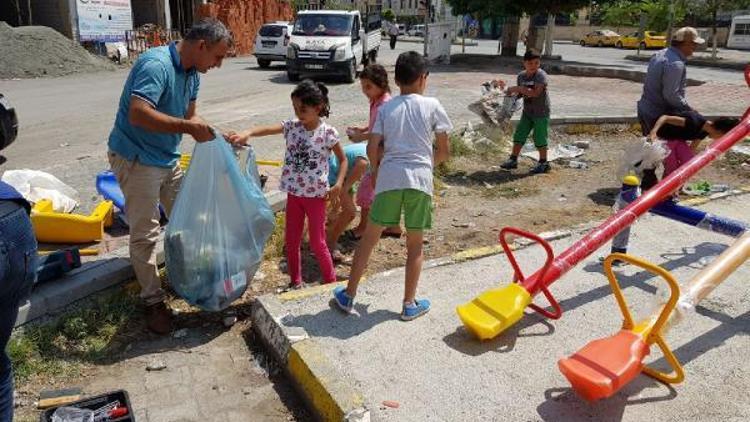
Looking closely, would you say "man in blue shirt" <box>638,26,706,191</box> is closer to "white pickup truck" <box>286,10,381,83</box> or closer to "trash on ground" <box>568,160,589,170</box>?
"trash on ground" <box>568,160,589,170</box>

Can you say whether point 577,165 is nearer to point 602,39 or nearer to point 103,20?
point 103,20

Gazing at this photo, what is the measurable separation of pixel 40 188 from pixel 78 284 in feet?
4.49

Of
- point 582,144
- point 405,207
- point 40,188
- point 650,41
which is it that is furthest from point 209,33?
point 650,41

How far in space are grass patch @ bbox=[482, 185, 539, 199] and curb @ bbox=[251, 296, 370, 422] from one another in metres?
3.36

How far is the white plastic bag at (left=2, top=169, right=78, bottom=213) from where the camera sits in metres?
4.23

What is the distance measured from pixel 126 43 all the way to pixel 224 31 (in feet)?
72.2

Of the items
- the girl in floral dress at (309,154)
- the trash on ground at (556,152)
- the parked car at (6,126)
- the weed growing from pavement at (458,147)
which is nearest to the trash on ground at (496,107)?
the trash on ground at (556,152)

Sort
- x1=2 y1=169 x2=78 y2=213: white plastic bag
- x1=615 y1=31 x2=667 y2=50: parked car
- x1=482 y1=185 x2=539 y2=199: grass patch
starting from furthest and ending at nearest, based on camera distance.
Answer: x1=615 y1=31 x2=667 y2=50: parked car < x1=482 y1=185 x2=539 y2=199: grass patch < x1=2 y1=169 x2=78 y2=213: white plastic bag

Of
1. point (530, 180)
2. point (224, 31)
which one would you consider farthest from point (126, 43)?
point (224, 31)

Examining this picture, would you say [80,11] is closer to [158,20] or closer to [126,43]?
[126,43]

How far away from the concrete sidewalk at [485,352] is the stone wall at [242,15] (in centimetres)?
2555

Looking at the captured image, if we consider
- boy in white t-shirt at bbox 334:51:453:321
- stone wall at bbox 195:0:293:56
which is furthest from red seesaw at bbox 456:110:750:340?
stone wall at bbox 195:0:293:56

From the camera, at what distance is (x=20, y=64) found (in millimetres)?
17234

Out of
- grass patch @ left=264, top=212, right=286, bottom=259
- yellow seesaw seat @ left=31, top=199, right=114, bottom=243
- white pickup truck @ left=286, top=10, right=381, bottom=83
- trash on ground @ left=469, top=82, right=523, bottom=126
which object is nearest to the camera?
yellow seesaw seat @ left=31, top=199, right=114, bottom=243
